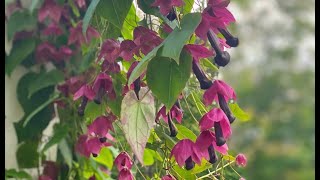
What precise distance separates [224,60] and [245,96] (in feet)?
7.56

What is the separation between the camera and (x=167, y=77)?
0.45 metres

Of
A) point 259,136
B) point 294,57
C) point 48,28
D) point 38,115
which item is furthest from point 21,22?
point 294,57

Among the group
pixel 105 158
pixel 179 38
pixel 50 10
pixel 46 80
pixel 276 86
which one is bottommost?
pixel 276 86

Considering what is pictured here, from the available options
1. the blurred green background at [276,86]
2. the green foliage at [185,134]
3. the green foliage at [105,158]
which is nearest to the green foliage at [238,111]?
the green foliage at [185,134]

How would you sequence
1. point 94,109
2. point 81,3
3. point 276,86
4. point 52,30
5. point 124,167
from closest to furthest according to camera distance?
→ point 124,167 < point 94,109 < point 81,3 < point 52,30 < point 276,86

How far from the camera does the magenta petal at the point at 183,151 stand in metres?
0.49

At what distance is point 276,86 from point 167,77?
7.93 feet

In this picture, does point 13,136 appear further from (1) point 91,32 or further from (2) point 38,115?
(1) point 91,32

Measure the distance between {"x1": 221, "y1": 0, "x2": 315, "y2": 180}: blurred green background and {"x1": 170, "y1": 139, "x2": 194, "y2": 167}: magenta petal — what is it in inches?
75.3

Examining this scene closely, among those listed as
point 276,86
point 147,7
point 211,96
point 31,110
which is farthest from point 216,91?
point 276,86

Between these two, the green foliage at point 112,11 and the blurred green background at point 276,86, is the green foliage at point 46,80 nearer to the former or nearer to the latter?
the green foliage at point 112,11

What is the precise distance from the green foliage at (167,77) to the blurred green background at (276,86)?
1.95 meters

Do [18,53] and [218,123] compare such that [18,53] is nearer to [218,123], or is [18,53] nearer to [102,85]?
[102,85]

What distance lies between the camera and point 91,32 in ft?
2.63
